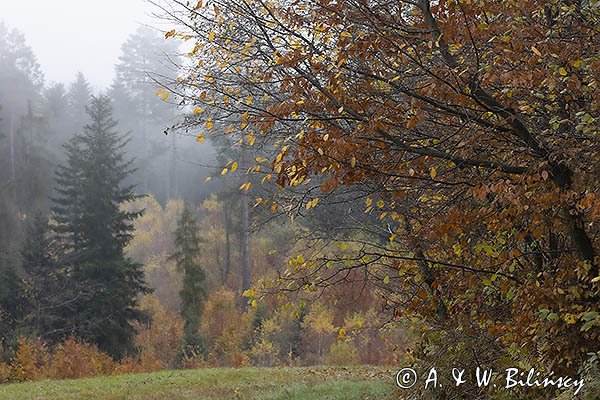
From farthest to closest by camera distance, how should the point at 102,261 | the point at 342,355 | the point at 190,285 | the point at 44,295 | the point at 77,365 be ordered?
the point at 190,285, the point at 102,261, the point at 44,295, the point at 342,355, the point at 77,365

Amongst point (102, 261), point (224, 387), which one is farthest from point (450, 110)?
point (102, 261)

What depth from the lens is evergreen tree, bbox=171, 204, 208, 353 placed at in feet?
87.5

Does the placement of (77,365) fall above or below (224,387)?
above

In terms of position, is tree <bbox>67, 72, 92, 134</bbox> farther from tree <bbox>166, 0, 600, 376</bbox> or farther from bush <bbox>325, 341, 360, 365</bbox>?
tree <bbox>166, 0, 600, 376</bbox>

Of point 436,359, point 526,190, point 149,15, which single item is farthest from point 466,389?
point 149,15

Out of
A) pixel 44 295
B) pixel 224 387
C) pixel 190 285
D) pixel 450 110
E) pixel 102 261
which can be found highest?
pixel 102 261

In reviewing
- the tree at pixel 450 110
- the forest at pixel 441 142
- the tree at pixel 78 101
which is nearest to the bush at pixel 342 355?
the forest at pixel 441 142

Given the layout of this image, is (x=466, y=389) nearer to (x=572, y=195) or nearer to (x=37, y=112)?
(x=572, y=195)

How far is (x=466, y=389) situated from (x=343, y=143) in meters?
3.06

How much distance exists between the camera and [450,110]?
4648 mm

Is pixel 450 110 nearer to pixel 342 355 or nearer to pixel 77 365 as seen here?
pixel 77 365

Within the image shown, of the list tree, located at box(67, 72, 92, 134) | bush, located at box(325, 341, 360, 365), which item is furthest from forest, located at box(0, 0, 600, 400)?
tree, located at box(67, 72, 92, 134)

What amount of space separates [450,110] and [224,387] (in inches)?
393

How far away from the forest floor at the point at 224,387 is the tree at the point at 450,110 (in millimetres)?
4895
